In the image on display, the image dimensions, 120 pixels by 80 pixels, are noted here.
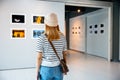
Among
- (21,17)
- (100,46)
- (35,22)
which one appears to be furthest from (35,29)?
(100,46)

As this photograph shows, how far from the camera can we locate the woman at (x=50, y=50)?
210 centimetres

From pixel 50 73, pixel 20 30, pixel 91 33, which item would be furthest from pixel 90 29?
pixel 50 73

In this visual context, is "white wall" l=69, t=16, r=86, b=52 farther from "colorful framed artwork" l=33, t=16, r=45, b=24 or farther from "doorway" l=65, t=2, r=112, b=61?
"colorful framed artwork" l=33, t=16, r=45, b=24

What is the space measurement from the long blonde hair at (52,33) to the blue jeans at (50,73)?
39 cm

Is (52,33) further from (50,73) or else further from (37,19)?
(37,19)

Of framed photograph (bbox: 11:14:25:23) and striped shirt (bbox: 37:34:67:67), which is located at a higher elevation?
framed photograph (bbox: 11:14:25:23)

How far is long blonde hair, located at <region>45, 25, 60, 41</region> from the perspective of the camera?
208 cm

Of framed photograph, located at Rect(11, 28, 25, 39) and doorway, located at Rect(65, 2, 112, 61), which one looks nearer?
framed photograph, located at Rect(11, 28, 25, 39)

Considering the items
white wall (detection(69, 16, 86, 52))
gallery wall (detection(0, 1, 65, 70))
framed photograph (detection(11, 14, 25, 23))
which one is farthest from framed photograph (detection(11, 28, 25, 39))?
white wall (detection(69, 16, 86, 52))

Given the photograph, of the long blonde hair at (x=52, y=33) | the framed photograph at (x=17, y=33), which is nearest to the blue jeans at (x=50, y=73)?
the long blonde hair at (x=52, y=33)

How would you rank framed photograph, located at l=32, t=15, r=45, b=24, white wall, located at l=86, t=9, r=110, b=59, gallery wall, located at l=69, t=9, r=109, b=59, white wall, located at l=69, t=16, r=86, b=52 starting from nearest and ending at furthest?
1. framed photograph, located at l=32, t=15, r=45, b=24
2. white wall, located at l=86, t=9, r=110, b=59
3. gallery wall, located at l=69, t=9, r=109, b=59
4. white wall, located at l=69, t=16, r=86, b=52

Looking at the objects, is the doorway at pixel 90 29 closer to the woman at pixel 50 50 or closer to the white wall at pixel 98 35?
the white wall at pixel 98 35

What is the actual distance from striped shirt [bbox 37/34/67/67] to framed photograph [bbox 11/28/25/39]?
4.46 meters

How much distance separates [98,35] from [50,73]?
7796 mm
